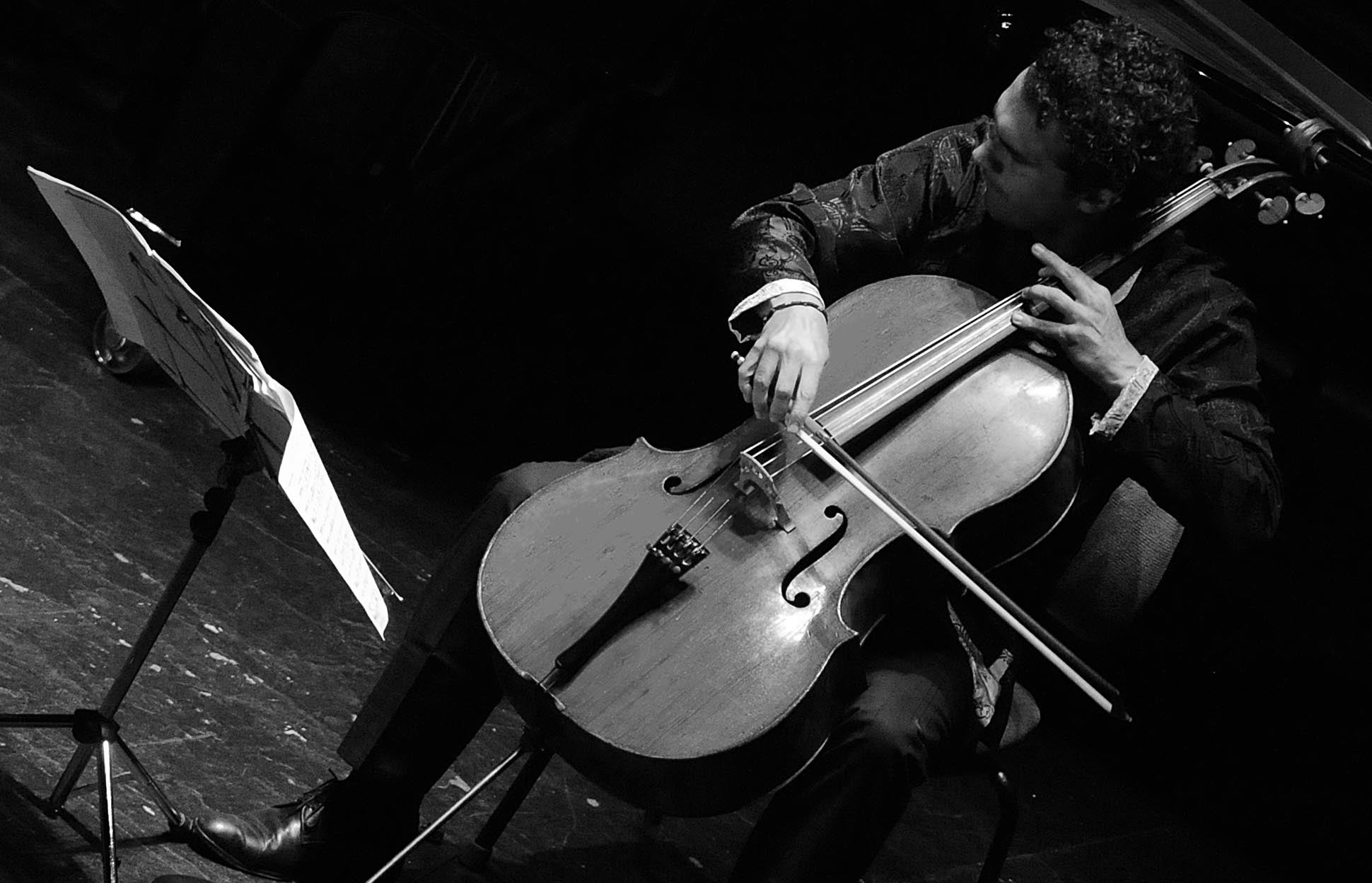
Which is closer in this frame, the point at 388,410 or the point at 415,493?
the point at 415,493

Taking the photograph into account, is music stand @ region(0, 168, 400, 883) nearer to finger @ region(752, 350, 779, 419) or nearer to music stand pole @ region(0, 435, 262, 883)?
music stand pole @ region(0, 435, 262, 883)

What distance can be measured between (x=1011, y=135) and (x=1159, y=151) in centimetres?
19

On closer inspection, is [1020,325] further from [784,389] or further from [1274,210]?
[1274,210]

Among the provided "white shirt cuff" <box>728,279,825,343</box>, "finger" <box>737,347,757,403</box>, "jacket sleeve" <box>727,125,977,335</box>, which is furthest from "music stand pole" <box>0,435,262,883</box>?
"jacket sleeve" <box>727,125,977,335</box>

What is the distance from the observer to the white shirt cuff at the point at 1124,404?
5.31ft

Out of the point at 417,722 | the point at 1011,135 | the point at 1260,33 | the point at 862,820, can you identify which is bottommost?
the point at 417,722

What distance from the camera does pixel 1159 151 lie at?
1.72 meters

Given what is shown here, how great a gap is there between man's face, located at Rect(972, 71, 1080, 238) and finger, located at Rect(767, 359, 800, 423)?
1.56 feet

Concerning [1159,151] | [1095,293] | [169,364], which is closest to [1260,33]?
[1159,151]

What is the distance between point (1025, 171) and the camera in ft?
5.83

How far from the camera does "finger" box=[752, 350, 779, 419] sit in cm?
154

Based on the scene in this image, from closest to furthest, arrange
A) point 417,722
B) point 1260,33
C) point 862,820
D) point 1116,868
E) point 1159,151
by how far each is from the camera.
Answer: point 862,820, point 417,722, point 1159,151, point 1260,33, point 1116,868

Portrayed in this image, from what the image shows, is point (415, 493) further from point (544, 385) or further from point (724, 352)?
point (724, 352)

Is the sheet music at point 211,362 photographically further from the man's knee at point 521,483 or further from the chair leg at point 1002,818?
the chair leg at point 1002,818
